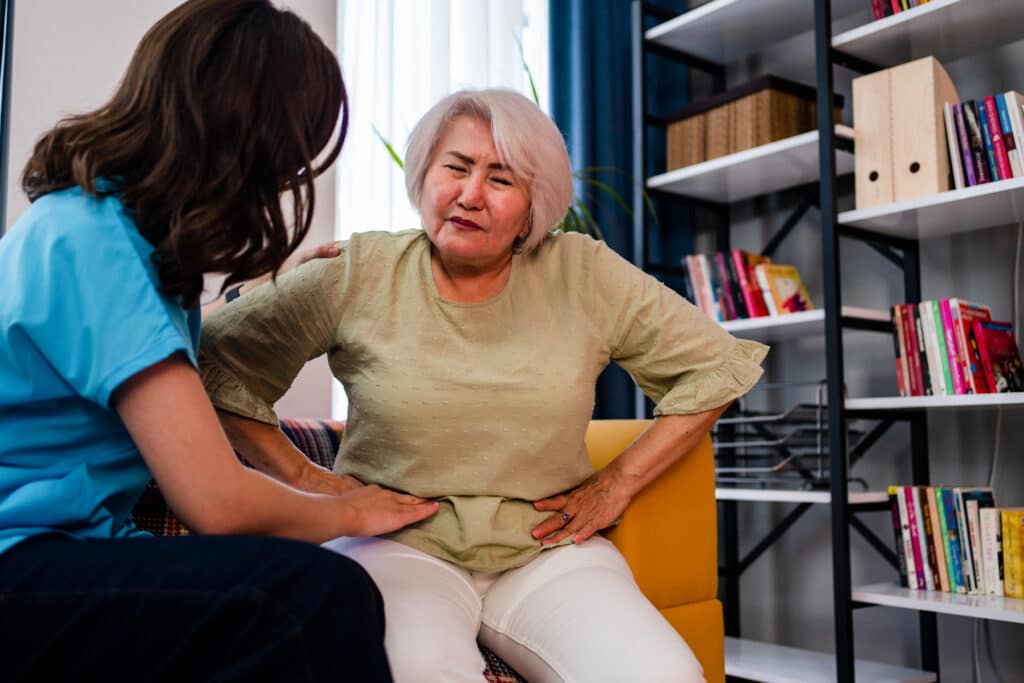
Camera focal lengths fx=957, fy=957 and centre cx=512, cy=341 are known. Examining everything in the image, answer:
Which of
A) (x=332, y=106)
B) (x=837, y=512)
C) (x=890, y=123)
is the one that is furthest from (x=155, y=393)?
(x=890, y=123)

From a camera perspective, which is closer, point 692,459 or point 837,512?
point 692,459

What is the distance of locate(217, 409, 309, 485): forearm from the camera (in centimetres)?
128

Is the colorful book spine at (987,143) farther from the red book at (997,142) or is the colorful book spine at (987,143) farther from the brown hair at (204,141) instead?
the brown hair at (204,141)

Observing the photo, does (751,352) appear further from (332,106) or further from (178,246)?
(178,246)

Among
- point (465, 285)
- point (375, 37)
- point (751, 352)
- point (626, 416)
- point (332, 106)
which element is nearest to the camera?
point (332, 106)

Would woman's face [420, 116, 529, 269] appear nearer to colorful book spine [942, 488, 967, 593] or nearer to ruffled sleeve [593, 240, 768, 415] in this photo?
ruffled sleeve [593, 240, 768, 415]

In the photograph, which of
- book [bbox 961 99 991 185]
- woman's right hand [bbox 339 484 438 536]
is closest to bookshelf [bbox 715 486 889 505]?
book [bbox 961 99 991 185]

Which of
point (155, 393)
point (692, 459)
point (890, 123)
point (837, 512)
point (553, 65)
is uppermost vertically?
point (553, 65)

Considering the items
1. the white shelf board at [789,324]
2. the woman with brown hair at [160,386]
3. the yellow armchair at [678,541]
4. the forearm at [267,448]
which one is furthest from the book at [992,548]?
the woman with brown hair at [160,386]

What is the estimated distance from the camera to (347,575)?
2.61 ft

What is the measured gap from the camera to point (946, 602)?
1.90 meters

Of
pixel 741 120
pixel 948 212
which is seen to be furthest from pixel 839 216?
pixel 741 120

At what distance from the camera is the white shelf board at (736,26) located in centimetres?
246

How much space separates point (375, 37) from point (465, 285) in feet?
4.57
